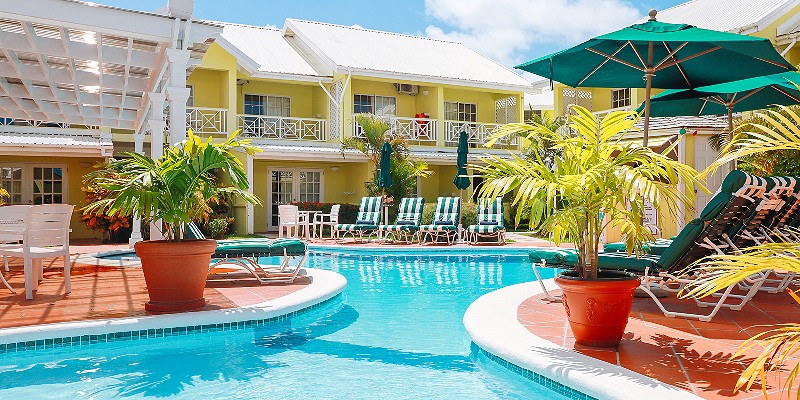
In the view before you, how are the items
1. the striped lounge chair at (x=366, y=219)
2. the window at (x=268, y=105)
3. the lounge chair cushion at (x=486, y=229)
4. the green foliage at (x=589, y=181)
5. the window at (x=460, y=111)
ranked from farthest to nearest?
the window at (x=460, y=111)
the window at (x=268, y=105)
the striped lounge chair at (x=366, y=219)
the lounge chair cushion at (x=486, y=229)
the green foliage at (x=589, y=181)

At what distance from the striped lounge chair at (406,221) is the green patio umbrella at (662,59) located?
8695mm

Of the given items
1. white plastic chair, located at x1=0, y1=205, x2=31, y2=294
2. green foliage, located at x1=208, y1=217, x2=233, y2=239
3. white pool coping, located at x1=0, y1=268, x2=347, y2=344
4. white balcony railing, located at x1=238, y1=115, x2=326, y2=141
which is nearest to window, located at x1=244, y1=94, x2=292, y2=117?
white balcony railing, located at x1=238, y1=115, x2=326, y2=141

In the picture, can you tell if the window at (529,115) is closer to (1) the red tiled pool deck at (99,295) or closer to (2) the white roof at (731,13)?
(2) the white roof at (731,13)

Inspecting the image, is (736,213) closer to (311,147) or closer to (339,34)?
(311,147)

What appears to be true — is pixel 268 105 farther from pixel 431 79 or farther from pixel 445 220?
pixel 445 220

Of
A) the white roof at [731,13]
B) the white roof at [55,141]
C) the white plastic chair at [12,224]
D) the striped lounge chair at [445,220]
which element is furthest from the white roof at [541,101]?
the white plastic chair at [12,224]

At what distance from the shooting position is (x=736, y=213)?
18.6ft

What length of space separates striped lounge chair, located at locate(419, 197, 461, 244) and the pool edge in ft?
29.5

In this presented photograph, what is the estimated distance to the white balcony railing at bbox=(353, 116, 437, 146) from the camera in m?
21.3

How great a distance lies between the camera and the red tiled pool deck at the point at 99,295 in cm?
577

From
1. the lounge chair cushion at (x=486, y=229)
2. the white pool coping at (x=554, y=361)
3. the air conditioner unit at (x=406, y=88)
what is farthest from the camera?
the air conditioner unit at (x=406, y=88)

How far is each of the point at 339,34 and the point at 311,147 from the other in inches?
228

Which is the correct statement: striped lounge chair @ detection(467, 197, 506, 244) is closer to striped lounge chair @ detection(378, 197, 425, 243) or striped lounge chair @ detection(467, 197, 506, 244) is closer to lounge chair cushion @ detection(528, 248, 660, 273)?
striped lounge chair @ detection(378, 197, 425, 243)

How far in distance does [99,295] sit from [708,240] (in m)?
5.86
